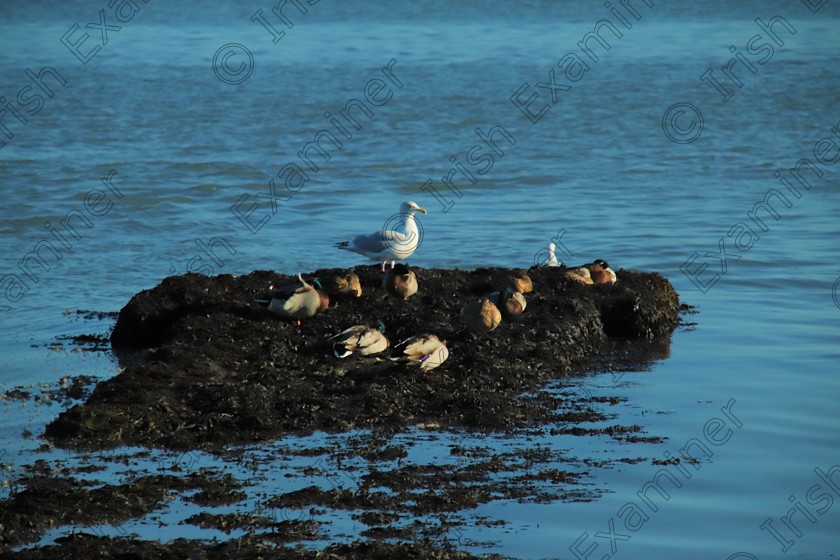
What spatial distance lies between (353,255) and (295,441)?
23.8 feet

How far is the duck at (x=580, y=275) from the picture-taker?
37.1 feet

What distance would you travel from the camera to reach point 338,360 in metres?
9.43

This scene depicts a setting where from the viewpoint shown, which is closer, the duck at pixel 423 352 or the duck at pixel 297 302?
the duck at pixel 423 352

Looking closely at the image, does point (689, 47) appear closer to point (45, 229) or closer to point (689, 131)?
point (689, 131)

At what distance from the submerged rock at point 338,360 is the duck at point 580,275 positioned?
0.19 feet

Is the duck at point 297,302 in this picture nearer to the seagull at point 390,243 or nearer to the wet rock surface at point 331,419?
the wet rock surface at point 331,419

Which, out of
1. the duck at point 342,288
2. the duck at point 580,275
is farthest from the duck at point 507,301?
the duck at point 342,288

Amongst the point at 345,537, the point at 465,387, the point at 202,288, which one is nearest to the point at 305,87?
the point at 202,288

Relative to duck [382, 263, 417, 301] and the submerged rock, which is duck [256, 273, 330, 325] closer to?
the submerged rock

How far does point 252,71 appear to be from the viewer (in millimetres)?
30078

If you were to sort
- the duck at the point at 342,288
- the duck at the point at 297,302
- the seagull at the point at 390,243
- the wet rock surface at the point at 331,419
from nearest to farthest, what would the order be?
the wet rock surface at the point at 331,419
the duck at the point at 297,302
the duck at the point at 342,288
the seagull at the point at 390,243

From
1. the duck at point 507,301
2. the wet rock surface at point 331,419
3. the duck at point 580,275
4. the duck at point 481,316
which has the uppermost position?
the duck at point 580,275

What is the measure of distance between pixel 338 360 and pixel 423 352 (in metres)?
0.74

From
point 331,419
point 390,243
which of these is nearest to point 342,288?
point 390,243
